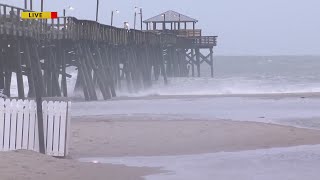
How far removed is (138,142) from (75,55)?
19.1 meters

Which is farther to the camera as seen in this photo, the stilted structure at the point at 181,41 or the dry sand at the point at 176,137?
the stilted structure at the point at 181,41

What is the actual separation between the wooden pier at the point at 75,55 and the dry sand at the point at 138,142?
61.7 inches

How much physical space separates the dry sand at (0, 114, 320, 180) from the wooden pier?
1.57 meters

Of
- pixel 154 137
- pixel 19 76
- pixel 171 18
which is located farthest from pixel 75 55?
pixel 171 18

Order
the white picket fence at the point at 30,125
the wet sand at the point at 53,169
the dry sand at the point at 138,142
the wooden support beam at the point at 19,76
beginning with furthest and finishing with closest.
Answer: the wooden support beam at the point at 19,76 < the white picket fence at the point at 30,125 < the dry sand at the point at 138,142 < the wet sand at the point at 53,169

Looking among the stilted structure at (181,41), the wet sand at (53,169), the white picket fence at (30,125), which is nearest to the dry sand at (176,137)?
the white picket fence at (30,125)

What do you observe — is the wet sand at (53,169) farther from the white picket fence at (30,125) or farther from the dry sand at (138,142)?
the white picket fence at (30,125)

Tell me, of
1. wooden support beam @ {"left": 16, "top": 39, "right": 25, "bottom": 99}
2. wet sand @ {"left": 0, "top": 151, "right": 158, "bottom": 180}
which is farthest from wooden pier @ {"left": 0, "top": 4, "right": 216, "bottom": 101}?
wet sand @ {"left": 0, "top": 151, "right": 158, "bottom": 180}

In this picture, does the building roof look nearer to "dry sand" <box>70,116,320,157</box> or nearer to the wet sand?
"dry sand" <box>70,116,320,157</box>

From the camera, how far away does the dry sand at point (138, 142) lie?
988 centimetres

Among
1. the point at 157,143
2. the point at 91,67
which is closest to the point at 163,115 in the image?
the point at 157,143

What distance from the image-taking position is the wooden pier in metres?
23.9

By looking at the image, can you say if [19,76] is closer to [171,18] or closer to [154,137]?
[154,137]

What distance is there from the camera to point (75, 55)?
33125 millimetres
